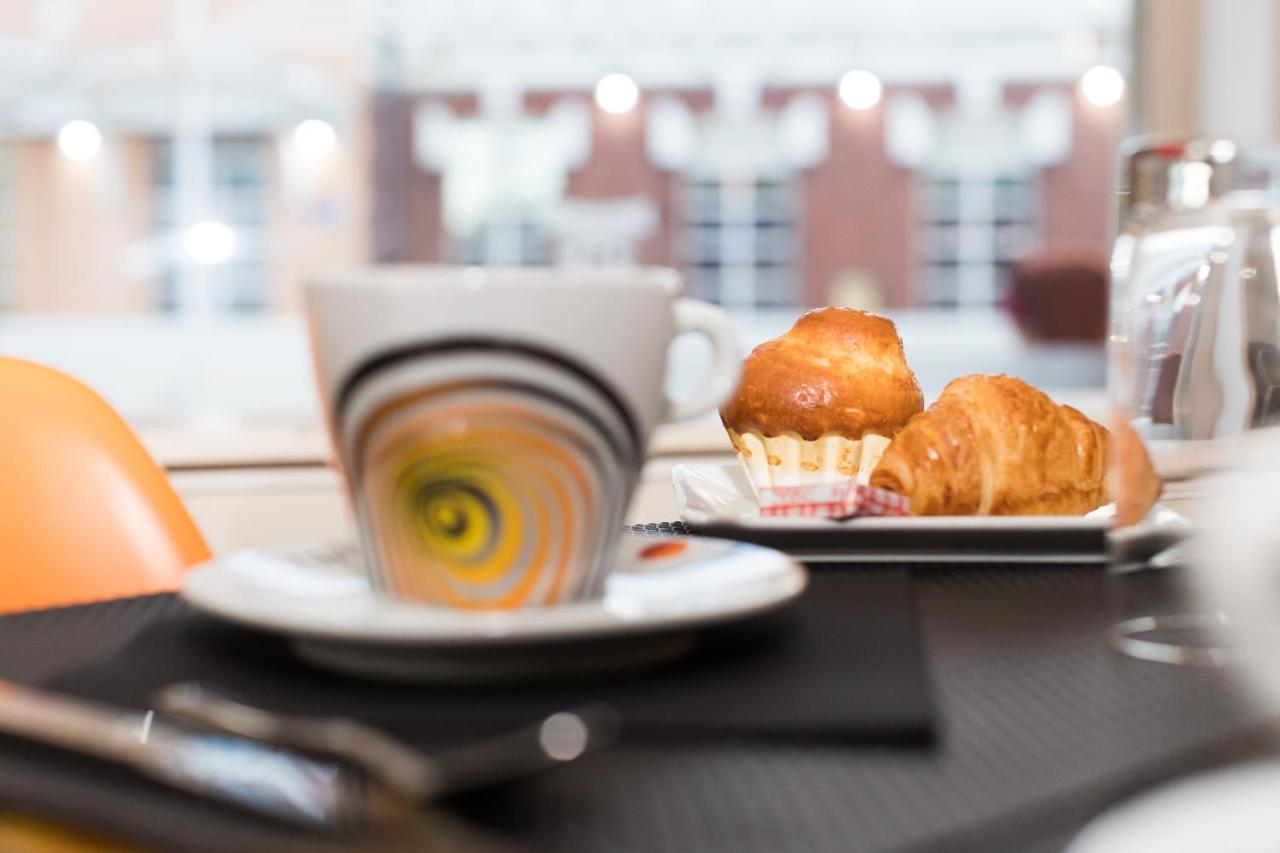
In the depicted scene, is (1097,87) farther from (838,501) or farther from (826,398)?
(838,501)

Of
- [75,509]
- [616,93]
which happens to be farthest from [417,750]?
[616,93]

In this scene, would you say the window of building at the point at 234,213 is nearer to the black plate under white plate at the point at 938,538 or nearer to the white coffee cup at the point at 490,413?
the black plate under white plate at the point at 938,538

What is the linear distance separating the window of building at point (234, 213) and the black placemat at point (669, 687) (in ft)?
24.8

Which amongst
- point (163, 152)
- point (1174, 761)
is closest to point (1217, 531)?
point (1174, 761)

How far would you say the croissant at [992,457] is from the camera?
2.00 ft

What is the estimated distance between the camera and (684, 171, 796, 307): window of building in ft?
36.1

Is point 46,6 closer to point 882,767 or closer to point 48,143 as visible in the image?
point 48,143

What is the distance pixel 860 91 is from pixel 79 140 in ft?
22.9

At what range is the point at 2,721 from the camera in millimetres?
295

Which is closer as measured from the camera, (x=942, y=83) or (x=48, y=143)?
(x=48, y=143)

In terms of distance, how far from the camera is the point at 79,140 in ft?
24.3

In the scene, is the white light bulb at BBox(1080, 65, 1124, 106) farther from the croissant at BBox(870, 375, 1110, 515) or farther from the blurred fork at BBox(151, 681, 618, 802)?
the blurred fork at BBox(151, 681, 618, 802)

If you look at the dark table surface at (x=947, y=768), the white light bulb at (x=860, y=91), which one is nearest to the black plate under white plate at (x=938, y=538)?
the dark table surface at (x=947, y=768)

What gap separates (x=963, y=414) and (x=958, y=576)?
0.10 metres
